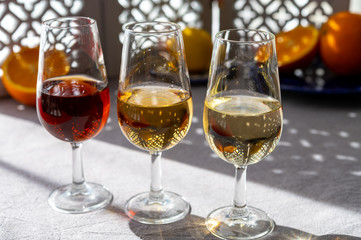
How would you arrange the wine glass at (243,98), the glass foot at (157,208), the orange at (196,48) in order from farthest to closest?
the orange at (196,48) → the glass foot at (157,208) → the wine glass at (243,98)

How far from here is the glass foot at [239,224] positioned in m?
0.70

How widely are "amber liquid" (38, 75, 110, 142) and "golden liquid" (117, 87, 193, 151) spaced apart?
43 millimetres

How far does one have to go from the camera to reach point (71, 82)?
74 centimetres

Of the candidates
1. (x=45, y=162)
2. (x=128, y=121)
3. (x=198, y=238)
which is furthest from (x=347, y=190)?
(x=45, y=162)

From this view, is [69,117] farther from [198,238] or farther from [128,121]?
[198,238]

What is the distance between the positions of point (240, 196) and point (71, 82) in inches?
11.2

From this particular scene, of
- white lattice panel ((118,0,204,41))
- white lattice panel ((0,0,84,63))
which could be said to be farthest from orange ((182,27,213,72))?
white lattice panel ((0,0,84,63))

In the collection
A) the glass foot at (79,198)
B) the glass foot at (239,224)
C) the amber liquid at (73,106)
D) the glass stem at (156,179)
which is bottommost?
the glass foot at (79,198)

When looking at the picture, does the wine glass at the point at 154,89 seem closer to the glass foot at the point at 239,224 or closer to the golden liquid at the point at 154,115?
the golden liquid at the point at 154,115

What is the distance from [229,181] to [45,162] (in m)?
0.32

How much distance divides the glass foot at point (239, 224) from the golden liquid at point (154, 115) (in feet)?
0.41

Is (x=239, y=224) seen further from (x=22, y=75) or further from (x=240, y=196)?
(x=22, y=75)

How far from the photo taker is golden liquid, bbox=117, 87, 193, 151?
2.22ft

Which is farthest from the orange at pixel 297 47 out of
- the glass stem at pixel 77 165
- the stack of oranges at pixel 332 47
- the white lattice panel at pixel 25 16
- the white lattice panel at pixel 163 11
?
the glass stem at pixel 77 165
